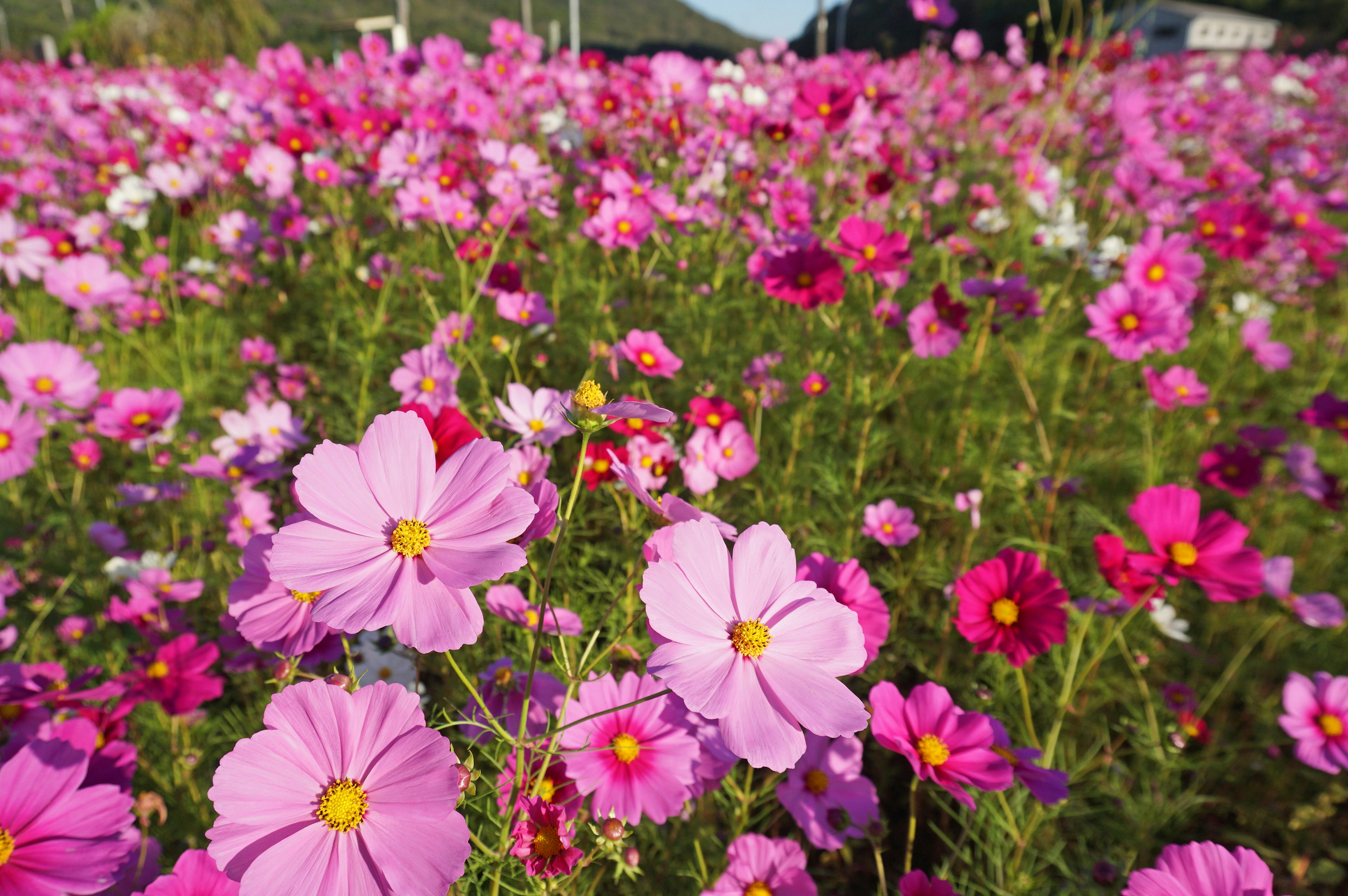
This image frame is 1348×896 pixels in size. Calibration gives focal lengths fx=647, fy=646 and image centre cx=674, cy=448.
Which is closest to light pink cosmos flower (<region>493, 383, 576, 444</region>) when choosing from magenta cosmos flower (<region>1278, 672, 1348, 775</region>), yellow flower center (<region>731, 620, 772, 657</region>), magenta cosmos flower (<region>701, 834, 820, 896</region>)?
yellow flower center (<region>731, 620, 772, 657</region>)

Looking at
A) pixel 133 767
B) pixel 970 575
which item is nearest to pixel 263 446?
pixel 133 767

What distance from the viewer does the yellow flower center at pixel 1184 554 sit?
2.99 ft

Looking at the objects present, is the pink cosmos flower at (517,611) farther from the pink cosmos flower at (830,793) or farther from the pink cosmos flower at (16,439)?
the pink cosmos flower at (16,439)

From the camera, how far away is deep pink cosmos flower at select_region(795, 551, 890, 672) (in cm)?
74

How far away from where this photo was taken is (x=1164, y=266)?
5.32 ft

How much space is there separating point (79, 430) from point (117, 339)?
1.00 m

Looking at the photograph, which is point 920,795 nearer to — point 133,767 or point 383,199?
point 133,767

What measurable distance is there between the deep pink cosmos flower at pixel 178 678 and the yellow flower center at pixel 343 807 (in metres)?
0.48

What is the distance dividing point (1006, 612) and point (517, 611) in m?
0.64

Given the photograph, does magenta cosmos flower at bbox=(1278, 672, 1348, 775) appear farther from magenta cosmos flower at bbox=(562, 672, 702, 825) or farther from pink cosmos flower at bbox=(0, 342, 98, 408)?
pink cosmos flower at bbox=(0, 342, 98, 408)

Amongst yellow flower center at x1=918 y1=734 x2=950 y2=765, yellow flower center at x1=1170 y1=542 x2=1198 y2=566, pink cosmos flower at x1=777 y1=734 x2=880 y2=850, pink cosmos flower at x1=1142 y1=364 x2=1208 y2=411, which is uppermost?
pink cosmos flower at x1=1142 y1=364 x2=1208 y2=411

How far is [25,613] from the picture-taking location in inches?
55.0

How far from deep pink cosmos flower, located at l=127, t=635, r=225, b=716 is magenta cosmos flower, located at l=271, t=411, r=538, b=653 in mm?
483

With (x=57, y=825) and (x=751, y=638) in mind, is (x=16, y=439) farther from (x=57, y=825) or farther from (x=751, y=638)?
(x=751, y=638)
